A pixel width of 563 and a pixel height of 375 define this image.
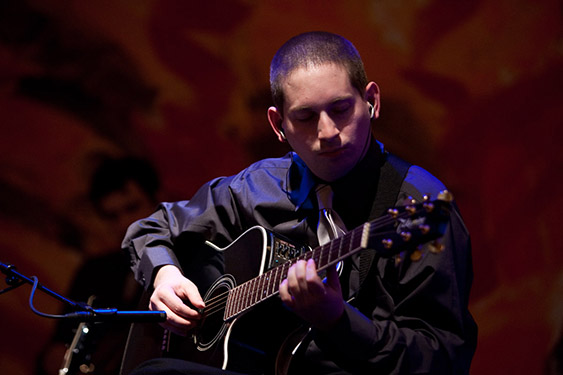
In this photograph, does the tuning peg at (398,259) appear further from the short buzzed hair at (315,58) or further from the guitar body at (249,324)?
the short buzzed hair at (315,58)

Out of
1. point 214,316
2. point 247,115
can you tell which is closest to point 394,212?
point 214,316

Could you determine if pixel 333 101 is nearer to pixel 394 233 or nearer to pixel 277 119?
pixel 277 119

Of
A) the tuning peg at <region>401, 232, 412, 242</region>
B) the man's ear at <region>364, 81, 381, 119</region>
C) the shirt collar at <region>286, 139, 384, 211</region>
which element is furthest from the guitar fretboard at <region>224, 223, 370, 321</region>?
the man's ear at <region>364, 81, 381, 119</region>

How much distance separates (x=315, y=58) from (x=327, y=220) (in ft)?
1.93

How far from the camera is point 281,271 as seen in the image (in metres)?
1.88

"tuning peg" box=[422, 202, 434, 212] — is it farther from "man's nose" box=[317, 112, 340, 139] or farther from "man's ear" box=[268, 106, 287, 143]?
"man's ear" box=[268, 106, 287, 143]

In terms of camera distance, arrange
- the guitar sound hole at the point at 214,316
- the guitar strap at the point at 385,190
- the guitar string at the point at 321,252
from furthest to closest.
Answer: the guitar sound hole at the point at 214,316 < the guitar strap at the point at 385,190 < the guitar string at the point at 321,252

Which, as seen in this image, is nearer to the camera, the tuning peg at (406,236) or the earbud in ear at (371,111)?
the tuning peg at (406,236)

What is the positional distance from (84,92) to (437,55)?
201 centimetres

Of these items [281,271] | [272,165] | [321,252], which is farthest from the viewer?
[272,165]

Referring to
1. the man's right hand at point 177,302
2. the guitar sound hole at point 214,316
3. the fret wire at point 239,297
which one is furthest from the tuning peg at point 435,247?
the man's right hand at point 177,302

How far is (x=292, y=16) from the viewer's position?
10.2ft

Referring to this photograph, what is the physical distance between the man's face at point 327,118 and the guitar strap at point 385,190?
111mm

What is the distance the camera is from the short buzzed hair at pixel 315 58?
6.58 ft
